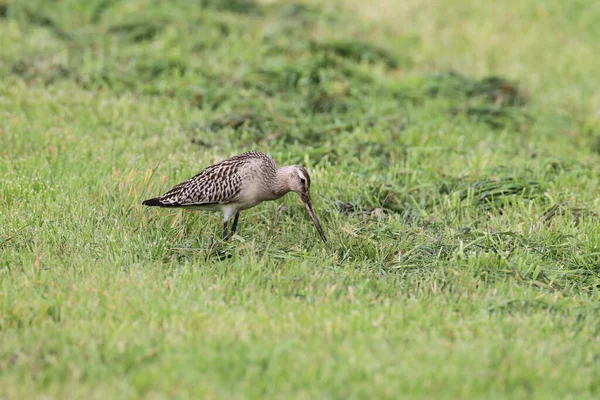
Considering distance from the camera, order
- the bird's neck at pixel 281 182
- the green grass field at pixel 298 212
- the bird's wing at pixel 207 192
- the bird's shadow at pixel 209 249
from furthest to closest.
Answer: the bird's neck at pixel 281 182
the bird's wing at pixel 207 192
the bird's shadow at pixel 209 249
the green grass field at pixel 298 212

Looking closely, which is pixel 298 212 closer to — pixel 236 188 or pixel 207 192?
pixel 236 188

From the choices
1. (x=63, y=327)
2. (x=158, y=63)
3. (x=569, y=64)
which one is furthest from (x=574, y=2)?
(x=63, y=327)

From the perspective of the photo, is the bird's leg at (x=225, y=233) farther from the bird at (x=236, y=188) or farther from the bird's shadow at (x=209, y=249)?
the bird's shadow at (x=209, y=249)

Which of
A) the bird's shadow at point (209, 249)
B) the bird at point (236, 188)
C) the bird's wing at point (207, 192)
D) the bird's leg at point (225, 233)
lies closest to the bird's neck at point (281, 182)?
the bird at point (236, 188)

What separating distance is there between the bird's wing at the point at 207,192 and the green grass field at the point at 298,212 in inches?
9.8

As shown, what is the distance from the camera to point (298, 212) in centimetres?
917

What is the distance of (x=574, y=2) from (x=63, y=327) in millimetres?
16691

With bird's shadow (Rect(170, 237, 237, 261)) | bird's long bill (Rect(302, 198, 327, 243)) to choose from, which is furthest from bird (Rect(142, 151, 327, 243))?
bird's shadow (Rect(170, 237, 237, 261))

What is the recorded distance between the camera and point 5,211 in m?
8.55

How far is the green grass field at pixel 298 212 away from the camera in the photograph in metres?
5.74

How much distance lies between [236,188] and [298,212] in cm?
107

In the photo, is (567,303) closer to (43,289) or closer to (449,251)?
(449,251)

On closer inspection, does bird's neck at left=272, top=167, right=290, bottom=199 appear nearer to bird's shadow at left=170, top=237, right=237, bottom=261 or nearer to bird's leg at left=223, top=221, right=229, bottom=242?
bird's leg at left=223, top=221, right=229, bottom=242

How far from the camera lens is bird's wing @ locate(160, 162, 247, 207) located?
833cm
